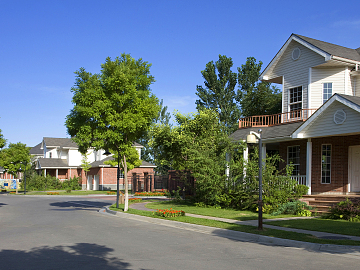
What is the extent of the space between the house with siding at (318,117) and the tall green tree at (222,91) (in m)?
21.3

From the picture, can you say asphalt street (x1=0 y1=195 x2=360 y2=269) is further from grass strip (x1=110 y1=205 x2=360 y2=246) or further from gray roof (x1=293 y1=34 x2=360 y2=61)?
gray roof (x1=293 y1=34 x2=360 y2=61)

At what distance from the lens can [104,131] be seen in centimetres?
1962

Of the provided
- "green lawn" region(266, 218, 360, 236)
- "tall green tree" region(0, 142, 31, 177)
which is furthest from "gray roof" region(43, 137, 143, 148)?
"green lawn" region(266, 218, 360, 236)

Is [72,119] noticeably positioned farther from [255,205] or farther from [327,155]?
[327,155]

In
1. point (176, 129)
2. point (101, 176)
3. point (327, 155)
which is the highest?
point (176, 129)

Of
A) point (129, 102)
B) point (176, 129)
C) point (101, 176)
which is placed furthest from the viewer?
point (101, 176)

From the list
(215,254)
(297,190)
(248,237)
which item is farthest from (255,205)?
(215,254)

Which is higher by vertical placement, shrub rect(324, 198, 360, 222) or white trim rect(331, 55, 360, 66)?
white trim rect(331, 55, 360, 66)

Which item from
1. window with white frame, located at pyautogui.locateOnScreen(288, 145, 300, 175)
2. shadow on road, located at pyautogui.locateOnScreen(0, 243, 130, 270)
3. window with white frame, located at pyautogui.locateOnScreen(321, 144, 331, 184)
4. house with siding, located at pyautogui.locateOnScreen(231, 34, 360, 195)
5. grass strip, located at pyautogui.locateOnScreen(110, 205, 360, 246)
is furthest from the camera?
window with white frame, located at pyautogui.locateOnScreen(288, 145, 300, 175)

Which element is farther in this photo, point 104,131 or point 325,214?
point 104,131

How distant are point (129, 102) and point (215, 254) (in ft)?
40.3

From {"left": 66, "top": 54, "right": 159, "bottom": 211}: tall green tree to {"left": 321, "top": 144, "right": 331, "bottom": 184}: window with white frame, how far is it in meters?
9.20

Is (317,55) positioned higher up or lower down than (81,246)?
higher up

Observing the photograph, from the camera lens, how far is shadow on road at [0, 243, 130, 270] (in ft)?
24.0
